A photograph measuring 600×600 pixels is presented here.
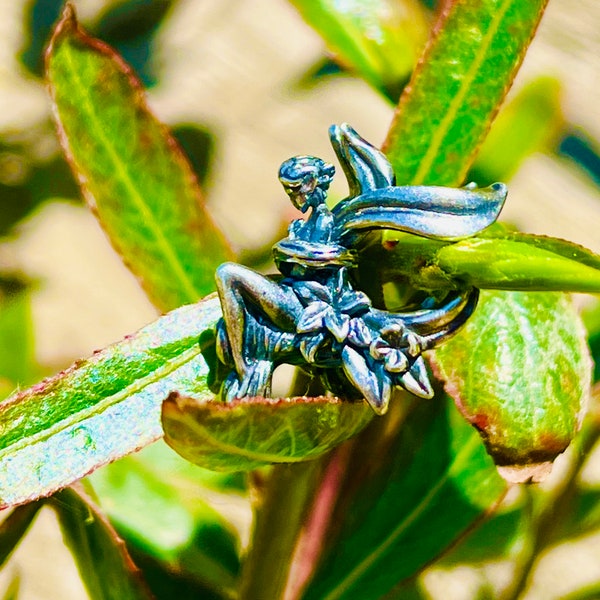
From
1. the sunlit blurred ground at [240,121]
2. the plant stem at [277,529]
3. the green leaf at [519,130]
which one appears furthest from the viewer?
the sunlit blurred ground at [240,121]

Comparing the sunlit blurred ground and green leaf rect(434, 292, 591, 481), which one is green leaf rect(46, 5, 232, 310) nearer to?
green leaf rect(434, 292, 591, 481)

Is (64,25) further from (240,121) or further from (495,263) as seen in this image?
(240,121)

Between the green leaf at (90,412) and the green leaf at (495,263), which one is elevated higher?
the green leaf at (495,263)

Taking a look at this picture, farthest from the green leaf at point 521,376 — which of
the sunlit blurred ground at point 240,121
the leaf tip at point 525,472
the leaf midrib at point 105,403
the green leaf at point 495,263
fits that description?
the sunlit blurred ground at point 240,121

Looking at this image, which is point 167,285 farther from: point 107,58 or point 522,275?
point 522,275

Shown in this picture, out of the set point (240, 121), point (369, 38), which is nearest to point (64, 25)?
point (369, 38)

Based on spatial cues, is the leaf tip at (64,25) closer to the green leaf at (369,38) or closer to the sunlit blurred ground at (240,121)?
the green leaf at (369,38)
